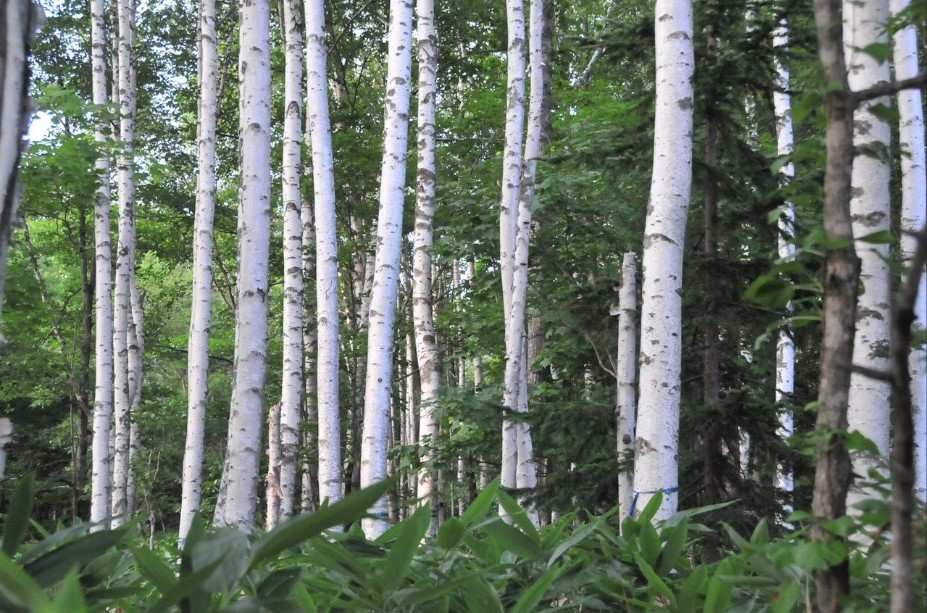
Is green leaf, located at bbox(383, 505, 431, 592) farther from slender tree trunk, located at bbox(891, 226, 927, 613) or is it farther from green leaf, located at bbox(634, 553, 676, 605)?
slender tree trunk, located at bbox(891, 226, 927, 613)

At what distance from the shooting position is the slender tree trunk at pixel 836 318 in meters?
0.95

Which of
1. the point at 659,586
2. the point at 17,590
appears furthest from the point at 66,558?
the point at 659,586

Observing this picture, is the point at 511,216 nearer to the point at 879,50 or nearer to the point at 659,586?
the point at 659,586

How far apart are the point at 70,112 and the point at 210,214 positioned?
7.45 feet

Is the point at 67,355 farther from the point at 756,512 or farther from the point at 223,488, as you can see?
the point at 756,512

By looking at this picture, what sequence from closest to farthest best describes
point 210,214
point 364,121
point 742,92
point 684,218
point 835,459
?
point 835,459 < point 684,218 < point 742,92 < point 210,214 < point 364,121

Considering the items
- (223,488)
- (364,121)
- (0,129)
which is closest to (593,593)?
(0,129)

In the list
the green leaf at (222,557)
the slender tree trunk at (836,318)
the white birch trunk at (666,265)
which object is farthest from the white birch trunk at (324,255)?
the slender tree trunk at (836,318)

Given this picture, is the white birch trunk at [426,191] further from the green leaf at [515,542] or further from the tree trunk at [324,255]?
the green leaf at [515,542]

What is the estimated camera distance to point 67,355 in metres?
18.4

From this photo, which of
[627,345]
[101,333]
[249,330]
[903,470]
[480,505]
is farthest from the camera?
[101,333]

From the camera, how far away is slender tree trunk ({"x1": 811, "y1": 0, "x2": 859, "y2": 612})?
951 millimetres

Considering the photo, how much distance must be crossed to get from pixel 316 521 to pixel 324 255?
8697mm

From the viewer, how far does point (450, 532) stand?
5.09 ft
